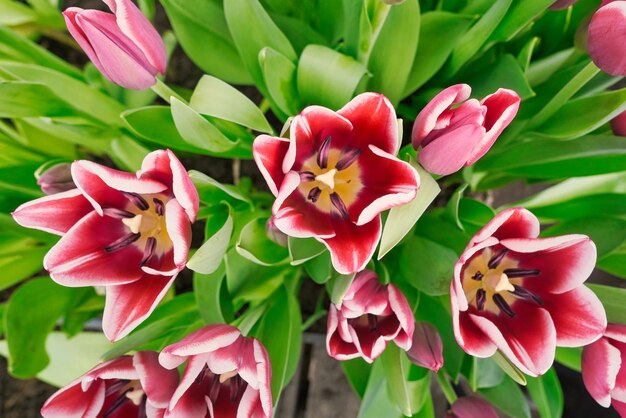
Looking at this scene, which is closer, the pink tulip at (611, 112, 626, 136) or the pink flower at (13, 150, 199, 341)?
the pink flower at (13, 150, 199, 341)

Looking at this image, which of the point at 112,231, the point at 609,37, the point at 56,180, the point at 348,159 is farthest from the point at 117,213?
the point at 609,37

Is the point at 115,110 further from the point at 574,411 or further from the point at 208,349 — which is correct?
the point at 574,411

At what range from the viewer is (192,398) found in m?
0.46

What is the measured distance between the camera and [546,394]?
0.63 m

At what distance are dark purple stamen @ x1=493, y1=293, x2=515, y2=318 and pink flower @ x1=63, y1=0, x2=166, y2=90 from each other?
38cm

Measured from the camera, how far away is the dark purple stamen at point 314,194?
516 mm

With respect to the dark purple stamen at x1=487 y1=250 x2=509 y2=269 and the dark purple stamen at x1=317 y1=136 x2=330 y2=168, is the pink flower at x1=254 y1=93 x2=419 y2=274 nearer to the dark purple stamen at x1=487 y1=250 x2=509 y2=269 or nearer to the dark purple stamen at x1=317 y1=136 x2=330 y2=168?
the dark purple stamen at x1=317 y1=136 x2=330 y2=168

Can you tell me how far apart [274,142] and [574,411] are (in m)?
0.89

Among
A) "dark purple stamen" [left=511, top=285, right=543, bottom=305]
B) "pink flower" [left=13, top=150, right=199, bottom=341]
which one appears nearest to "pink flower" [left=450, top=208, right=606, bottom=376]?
"dark purple stamen" [left=511, top=285, right=543, bottom=305]

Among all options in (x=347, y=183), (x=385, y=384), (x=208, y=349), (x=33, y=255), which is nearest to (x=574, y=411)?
(x=385, y=384)

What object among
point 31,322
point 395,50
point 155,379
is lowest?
point 31,322

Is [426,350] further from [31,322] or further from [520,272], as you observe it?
[31,322]

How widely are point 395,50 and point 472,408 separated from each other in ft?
1.22

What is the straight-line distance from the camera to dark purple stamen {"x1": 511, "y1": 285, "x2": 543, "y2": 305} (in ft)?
1.55
